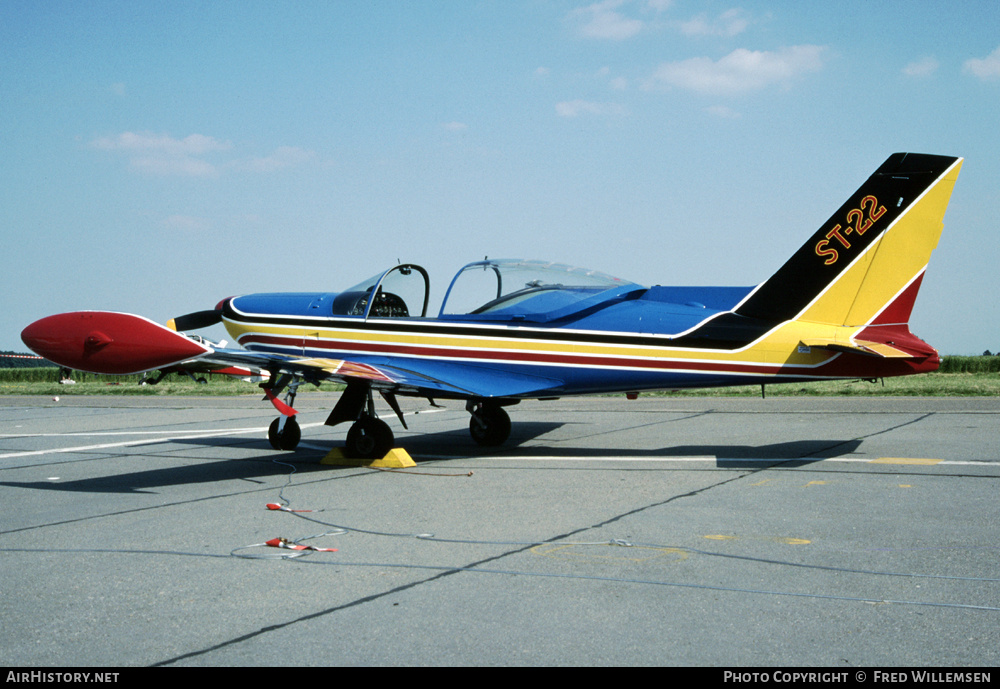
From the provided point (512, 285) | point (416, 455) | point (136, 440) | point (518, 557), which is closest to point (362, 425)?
point (416, 455)

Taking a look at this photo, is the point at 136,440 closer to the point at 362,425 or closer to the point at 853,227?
the point at 362,425

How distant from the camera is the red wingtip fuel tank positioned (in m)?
7.89

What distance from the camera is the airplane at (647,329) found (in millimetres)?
9977

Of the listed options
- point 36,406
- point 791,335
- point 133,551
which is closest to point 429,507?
point 133,551

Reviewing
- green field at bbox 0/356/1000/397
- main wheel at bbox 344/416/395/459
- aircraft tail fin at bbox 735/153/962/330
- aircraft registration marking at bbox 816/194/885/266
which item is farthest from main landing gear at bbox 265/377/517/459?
green field at bbox 0/356/1000/397

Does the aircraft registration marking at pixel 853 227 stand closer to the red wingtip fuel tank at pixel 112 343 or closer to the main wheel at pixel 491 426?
the main wheel at pixel 491 426

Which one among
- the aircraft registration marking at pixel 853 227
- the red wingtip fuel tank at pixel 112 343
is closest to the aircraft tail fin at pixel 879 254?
the aircraft registration marking at pixel 853 227

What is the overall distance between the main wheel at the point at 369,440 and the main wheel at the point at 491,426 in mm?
2450

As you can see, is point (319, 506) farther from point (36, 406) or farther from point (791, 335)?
point (36, 406)

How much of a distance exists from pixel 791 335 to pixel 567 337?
2.80 metres

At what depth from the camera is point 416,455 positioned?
11.7 m

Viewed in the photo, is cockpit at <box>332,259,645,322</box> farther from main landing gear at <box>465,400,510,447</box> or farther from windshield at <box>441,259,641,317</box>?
main landing gear at <box>465,400,510,447</box>

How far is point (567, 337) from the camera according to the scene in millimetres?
10789

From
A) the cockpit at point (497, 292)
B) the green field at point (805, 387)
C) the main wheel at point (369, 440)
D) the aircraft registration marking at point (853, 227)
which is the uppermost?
the aircraft registration marking at point (853, 227)
